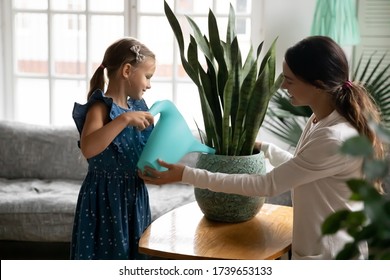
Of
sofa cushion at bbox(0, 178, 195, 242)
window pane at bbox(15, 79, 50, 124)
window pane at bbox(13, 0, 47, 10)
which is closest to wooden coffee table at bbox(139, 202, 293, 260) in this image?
sofa cushion at bbox(0, 178, 195, 242)

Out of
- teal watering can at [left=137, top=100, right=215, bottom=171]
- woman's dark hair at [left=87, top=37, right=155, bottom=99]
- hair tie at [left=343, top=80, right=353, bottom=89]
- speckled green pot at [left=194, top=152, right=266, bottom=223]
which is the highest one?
woman's dark hair at [left=87, top=37, right=155, bottom=99]

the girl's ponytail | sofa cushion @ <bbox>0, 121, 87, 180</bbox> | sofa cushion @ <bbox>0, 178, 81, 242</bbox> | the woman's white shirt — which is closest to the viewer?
the woman's white shirt

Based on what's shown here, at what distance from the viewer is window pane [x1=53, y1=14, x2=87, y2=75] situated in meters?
3.96

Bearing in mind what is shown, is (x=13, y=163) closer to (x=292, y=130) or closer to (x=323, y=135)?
(x=292, y=130)

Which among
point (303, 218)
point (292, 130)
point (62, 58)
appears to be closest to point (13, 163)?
point (62, 58)

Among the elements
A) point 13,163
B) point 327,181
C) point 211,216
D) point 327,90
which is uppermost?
point 327,90

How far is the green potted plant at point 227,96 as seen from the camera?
1.96 metres

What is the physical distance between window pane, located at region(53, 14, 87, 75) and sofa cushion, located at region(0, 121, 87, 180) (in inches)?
22.1

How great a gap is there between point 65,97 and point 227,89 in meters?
2.31

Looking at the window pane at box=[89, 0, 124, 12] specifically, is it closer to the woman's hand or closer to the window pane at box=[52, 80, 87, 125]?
the window pane at box=[52, 80, 87, 125]

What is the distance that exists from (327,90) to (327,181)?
26 centimetres

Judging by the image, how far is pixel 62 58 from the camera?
4.01 meters

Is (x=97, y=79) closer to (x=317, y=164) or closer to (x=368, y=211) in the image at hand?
(x=317, y=164)

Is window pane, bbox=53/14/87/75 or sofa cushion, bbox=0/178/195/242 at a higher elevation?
window pane, bbox=53/14/87/75
